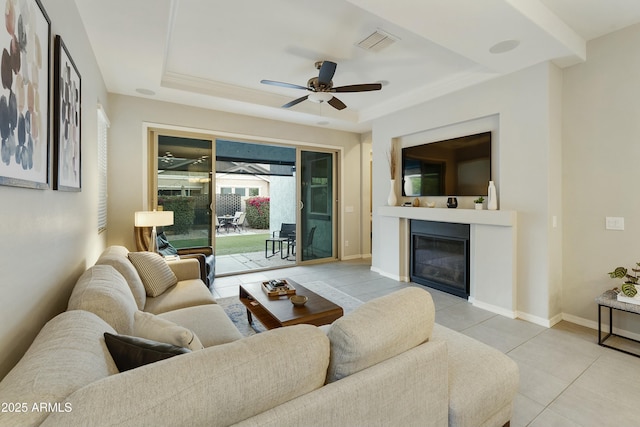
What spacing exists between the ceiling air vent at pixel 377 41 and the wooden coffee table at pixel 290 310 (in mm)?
2557

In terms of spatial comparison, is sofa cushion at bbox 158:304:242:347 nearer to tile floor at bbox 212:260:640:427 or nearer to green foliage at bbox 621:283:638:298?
tile floor at bbox 212:260:640:427

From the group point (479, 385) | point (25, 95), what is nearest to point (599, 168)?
point (479, 385)

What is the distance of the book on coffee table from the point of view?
2.75 m

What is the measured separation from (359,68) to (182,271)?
10.3 feet

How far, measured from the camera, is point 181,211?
4.55m

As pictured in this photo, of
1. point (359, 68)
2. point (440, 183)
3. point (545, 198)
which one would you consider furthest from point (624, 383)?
point (359, 68)

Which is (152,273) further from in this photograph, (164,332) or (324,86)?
(324,86)

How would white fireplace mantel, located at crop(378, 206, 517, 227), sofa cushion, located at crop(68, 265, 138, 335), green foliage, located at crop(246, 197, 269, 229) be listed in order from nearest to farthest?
sofa cushion, located at crop(68, 265, 138, 335)
white fireplace mantel, located at crop(378, 206, 517, 227)
green foliage, located at crop(246, 197, 269, 229)

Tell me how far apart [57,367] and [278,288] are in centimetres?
205

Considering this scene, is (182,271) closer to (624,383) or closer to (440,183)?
(440,183)

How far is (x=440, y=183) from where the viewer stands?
414cm

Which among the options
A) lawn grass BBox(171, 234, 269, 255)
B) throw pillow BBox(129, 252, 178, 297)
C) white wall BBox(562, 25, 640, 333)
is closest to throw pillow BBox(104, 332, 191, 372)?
throw pillow BBox(129, 252, 178, 297)

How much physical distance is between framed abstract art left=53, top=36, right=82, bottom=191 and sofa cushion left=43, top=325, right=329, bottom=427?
142 cm

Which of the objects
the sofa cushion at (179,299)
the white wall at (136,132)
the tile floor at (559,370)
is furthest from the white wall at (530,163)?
the white wall at (136,132)
